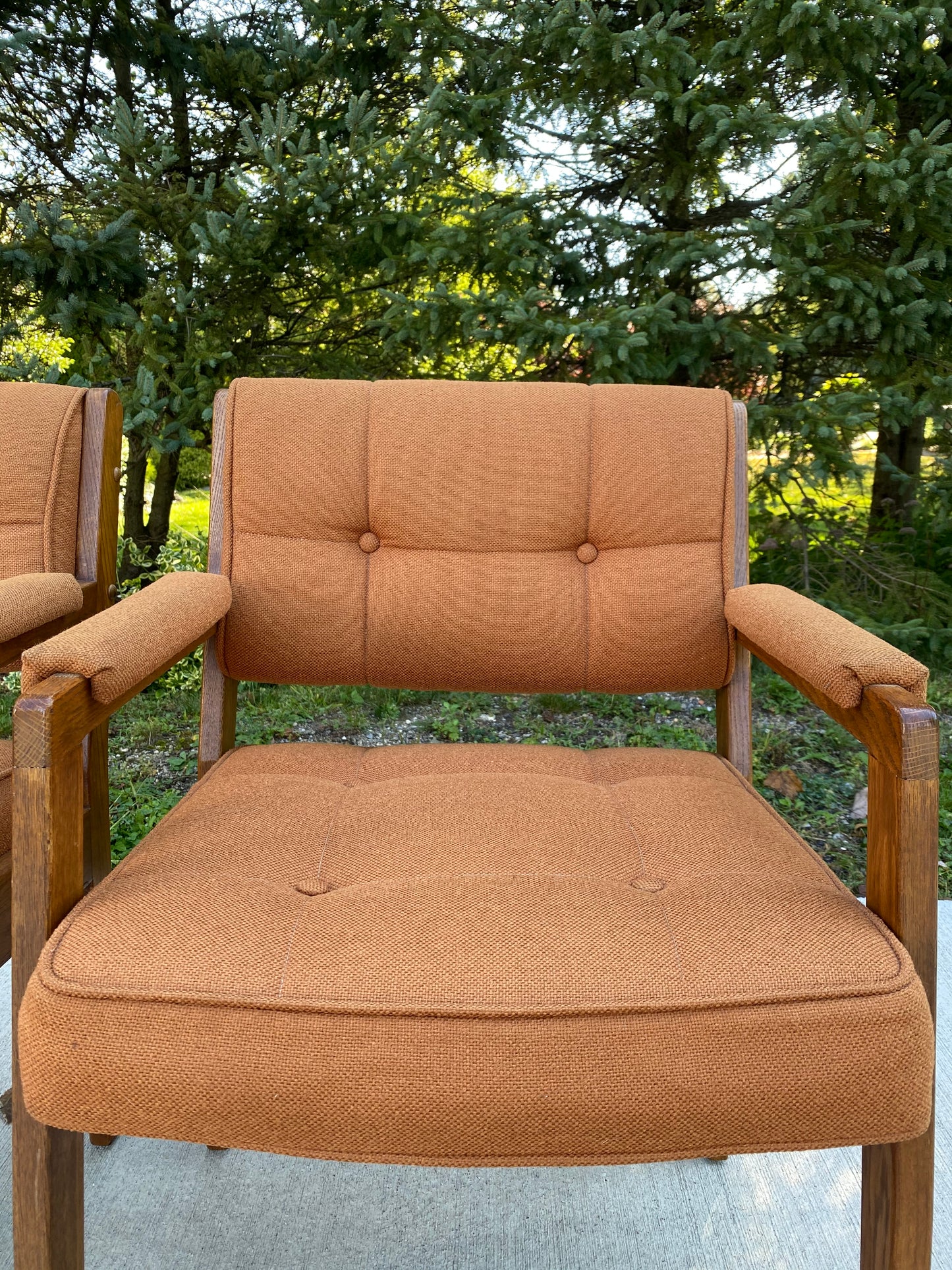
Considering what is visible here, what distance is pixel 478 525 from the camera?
1.41 metres

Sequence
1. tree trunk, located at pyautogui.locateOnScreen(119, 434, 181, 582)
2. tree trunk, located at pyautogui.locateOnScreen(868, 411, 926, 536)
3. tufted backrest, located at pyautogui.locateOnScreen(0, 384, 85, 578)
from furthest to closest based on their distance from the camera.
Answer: tree trunk, located at pyautogui.locateOnScreen(868, 411, 926, 536), tree trunk, located at pyautogui.locateOnScreen(119, 434, 181, 582), tufted backrest, located at pyautogui.locateOnScreen(0, 384, 85, 578)

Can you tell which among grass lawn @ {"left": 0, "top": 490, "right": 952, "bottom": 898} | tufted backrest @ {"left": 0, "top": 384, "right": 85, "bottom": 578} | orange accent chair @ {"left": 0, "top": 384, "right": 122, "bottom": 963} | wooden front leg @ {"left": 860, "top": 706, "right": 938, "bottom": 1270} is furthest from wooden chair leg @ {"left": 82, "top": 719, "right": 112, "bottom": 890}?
grass lawn @ {"left": 0, "top": 490, "right": 952, "bottom": 898}

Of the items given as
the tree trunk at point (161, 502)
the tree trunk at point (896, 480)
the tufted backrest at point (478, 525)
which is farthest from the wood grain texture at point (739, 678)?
the tree trunk at point (161, 502)

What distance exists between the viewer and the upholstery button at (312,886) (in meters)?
0.92

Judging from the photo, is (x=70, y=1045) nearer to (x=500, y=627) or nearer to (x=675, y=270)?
(x=500, y=627)

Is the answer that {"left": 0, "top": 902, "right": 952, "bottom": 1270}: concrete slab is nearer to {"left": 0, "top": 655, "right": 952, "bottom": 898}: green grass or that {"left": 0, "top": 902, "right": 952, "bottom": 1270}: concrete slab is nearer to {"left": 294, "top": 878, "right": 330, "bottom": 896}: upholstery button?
{"left": 294, "top": 878, "right": 330, "bottom": 896}: upholstery button

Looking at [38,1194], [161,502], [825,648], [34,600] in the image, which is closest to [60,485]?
[34,600]

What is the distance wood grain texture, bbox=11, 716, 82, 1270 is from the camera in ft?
2.68

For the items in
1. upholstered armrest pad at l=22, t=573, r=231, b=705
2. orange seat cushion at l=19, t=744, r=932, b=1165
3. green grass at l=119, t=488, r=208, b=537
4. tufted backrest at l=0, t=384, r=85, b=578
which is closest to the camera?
orange seat cushion at l=19, t=744, r=932, b=1165

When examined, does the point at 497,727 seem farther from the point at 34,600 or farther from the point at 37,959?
the point at 37,959

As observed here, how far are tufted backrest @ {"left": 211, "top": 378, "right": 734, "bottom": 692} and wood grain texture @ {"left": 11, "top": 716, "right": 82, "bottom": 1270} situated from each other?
0.54 metres

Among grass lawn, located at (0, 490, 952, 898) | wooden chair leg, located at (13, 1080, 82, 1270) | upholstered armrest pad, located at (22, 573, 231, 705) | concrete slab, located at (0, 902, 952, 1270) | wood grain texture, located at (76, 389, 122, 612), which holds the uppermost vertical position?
wood grain texture, located at (76, 389, 122, 612)

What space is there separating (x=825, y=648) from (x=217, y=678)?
0.78 meters

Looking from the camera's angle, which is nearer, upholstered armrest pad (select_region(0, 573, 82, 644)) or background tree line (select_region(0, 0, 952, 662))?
upholstered armrest pad (select_region(0, 573, 82, 644))
